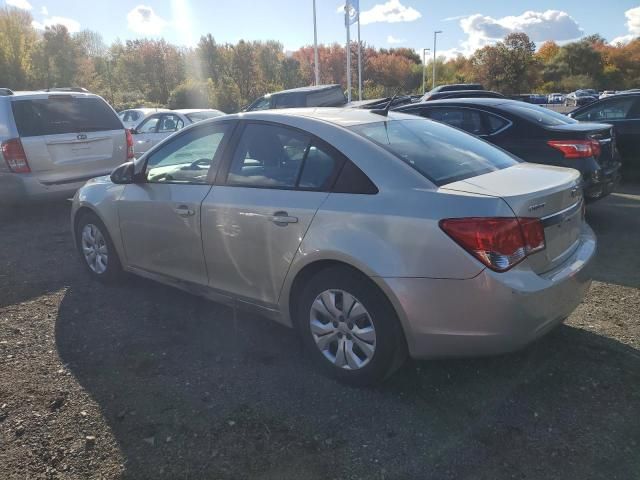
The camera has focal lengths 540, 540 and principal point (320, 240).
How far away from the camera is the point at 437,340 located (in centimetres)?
282

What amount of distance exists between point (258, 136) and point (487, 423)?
2271 mm

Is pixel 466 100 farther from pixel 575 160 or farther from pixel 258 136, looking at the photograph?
pixel 258 136

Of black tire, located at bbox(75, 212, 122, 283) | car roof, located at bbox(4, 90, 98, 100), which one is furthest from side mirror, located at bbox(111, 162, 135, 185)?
car roof, located at bbox(4, 90, 98, 100)

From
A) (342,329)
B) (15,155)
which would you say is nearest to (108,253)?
(342,329)

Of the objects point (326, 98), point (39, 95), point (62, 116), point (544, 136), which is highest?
point (39, 95)

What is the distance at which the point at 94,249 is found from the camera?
5.01 m

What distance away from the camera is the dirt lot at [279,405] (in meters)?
2.57

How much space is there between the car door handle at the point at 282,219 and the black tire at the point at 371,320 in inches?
14.0

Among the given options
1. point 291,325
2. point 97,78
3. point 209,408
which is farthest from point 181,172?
point 97,78

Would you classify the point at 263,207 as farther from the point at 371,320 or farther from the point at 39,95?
the point at 39,95

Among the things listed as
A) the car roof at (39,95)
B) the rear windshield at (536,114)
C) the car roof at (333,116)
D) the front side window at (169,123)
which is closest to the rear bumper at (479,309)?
the car roof at (333,116)

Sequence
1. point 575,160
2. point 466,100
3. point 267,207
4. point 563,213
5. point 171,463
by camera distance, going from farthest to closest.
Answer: point 466,100, point 575,160, point 267,207, point 563,213, point 171,463

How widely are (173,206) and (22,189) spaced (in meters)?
4.29

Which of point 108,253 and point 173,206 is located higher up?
point 173,206
